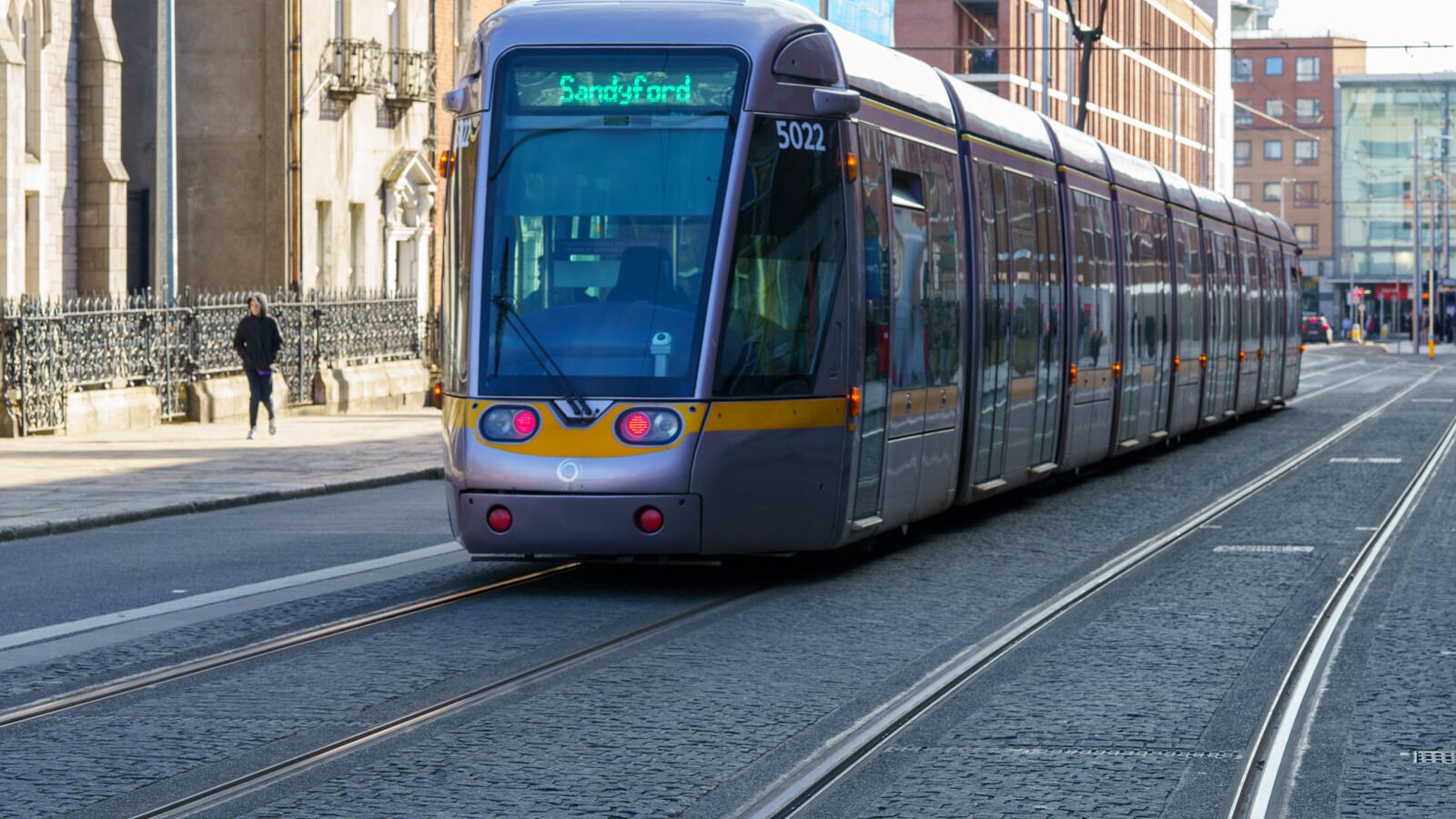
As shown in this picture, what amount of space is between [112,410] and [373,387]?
306 inches

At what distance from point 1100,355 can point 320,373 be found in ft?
51.3

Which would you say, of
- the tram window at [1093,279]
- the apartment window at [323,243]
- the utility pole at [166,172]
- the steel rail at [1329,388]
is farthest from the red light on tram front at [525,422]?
the steel rail at [1329,388]

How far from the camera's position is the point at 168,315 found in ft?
93.2

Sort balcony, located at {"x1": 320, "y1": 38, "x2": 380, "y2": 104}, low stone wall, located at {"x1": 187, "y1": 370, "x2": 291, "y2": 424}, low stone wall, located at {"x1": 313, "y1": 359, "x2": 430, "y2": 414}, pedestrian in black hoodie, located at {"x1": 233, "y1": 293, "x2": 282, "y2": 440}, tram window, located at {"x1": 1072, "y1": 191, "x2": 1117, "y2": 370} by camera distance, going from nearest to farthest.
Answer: tram window, located at {"x1": 1072, "y1": 191, "x2": 1117, "y2": 370} < pedestrian in black hoodie, located at {"x1": 233, "y1": 293, "x2": 282, "y2": 440} < low stone wall, located at {"x1": 187, "y1": 370, "x2": 291, "y2": 424} < low stone wall, located at {"x1": 313, "y1": 359, "x2": 430, "y2": 414} < balcony, located at {"x1": 320, "y1": 38, "x2": 380, "y2": 104}

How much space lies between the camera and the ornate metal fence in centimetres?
2583

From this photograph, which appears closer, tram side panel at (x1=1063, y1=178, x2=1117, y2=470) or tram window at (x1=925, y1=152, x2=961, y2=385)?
tram window at (x1=925, y1=152, x2=961, y2=385)

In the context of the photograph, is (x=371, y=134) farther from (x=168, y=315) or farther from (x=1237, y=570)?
(x=1237, y=570)

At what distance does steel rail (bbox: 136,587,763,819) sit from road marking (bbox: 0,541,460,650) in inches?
97.8

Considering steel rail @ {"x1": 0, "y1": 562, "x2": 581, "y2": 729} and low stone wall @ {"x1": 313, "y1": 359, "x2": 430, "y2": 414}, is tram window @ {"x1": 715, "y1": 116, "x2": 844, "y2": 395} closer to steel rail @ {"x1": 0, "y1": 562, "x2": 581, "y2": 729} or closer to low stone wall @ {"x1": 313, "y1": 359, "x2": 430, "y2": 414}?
steel rail @ {"x1": 0, "y1": 562, "x2": 581, "y2": 729}

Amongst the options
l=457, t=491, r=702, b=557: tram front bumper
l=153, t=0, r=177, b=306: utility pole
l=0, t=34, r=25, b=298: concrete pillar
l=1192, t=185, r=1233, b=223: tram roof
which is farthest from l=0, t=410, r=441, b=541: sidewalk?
l=1192, t=185, r=1233, b=223: tram roof

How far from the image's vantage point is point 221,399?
3022cm

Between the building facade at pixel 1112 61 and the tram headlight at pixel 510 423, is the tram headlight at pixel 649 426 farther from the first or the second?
the building facade at pixel 1112 61

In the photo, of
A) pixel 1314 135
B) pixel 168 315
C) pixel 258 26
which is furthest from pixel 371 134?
pixel 1314 135

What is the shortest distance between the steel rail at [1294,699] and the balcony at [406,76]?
1015 inches
